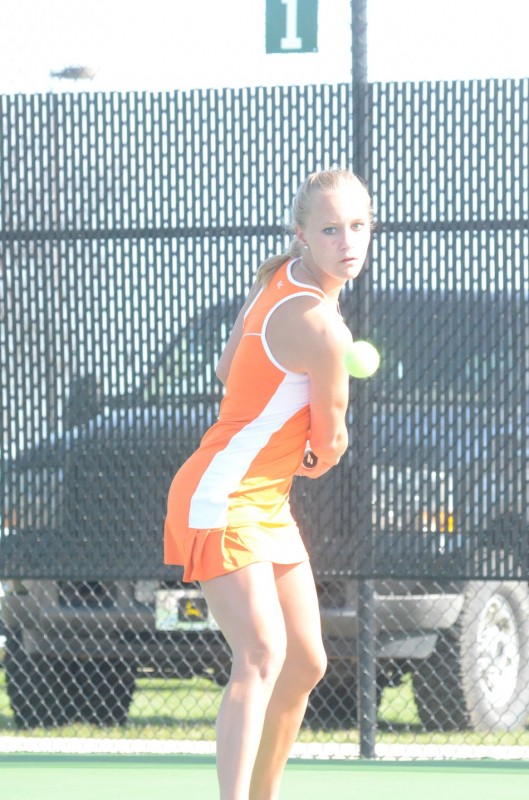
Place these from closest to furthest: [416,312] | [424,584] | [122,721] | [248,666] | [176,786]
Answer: [248,666] → [176,786] → [416,312] → [424,584] → [122,721]

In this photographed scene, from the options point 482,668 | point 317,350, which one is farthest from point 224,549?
point 482,668

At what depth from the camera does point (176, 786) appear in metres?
4.96

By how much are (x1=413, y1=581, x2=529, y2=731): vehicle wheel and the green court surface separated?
0.80 m

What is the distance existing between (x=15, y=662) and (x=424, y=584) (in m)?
1.83

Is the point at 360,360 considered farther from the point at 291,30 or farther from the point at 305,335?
the point at 291,30

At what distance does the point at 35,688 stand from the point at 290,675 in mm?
3336

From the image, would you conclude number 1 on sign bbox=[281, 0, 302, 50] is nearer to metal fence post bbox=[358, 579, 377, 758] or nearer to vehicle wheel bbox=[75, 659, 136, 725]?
metal fence post bbox=[358, 579, 377, 758]

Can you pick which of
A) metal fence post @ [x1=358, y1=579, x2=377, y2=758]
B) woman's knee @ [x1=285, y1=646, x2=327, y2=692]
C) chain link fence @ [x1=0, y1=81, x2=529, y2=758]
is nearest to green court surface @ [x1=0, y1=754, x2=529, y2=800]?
metal fence post @ [x1=358, y1=579, x2=377, y2=758]

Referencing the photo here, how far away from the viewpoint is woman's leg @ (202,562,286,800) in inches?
122

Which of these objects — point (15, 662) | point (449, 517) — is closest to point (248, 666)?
point (449, 517)

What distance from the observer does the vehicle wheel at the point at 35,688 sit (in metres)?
6.41

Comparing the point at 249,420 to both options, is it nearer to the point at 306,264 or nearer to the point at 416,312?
the point at 306,264

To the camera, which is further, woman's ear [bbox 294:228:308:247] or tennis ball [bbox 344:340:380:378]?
woman's ear [bbox 294:228:308:247]

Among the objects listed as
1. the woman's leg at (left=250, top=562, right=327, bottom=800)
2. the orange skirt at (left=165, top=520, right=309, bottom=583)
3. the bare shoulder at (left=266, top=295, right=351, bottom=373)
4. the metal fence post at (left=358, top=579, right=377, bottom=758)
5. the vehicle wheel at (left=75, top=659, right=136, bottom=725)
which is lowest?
the vehicle wheel at (left=75, top=659, right=136, bottom=725)
